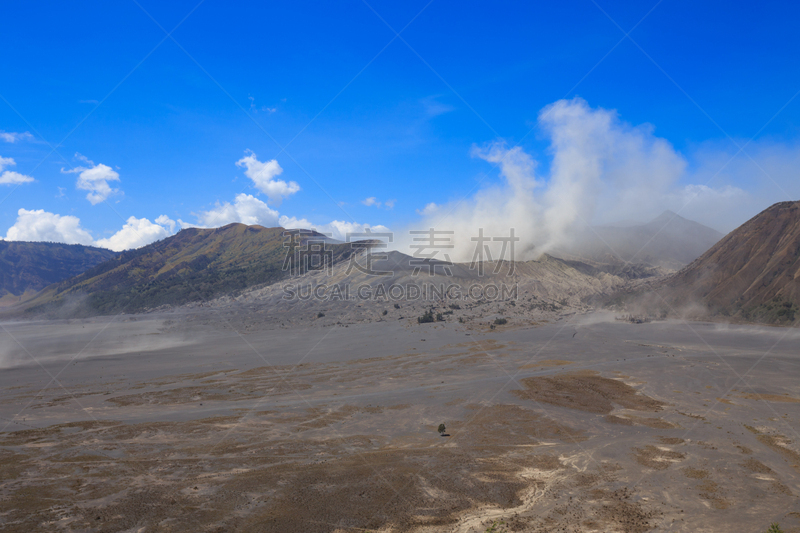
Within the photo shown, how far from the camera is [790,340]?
3409 centimetres

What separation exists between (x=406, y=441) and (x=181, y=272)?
316ft

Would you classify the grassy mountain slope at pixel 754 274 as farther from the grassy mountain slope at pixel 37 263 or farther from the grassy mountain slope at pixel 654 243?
the grassy mountain slope at pixel 37 263

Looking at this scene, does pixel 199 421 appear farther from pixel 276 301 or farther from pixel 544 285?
pixel 544 285

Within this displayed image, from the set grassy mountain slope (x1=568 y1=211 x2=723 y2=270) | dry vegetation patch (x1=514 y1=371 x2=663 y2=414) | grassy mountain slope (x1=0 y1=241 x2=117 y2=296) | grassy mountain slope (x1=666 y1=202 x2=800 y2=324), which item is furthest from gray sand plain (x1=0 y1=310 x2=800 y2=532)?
grassy mountain slope (x1=0 y1=241 x2=117 y2=296)

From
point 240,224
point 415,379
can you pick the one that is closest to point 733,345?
point 415,379

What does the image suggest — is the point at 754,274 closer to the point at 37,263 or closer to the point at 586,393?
the point at 586,393

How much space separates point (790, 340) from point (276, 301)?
180 feet

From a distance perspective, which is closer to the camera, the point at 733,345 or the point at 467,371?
the point at 467,371

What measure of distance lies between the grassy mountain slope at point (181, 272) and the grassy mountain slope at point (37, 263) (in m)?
32.8

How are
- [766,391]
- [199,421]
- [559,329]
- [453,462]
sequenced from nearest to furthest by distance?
[453,462] < [199,421] < [766,391] < [559,329]

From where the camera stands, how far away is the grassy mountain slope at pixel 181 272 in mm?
74000

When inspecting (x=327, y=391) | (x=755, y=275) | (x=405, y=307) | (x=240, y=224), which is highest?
(x=240, y=224)

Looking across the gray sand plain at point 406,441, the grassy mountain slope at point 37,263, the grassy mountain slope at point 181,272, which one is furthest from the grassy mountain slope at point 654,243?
the grassy mountain slope at point 37,263

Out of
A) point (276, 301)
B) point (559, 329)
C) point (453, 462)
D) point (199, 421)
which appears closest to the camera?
point (453, 462)
